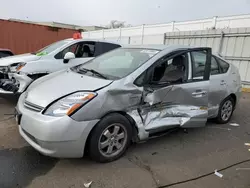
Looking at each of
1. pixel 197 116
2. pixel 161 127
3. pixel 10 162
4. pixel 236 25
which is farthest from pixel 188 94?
pixel 236 25

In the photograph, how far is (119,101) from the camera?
2684mm

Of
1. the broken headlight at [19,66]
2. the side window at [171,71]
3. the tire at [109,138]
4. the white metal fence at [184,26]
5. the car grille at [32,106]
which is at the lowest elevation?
the tire at [109,138]

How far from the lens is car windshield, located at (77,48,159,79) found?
10.1 ft

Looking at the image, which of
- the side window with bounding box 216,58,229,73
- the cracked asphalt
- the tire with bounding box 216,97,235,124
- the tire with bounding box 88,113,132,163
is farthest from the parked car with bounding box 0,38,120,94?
the tire with bounding box 216,97,235,124

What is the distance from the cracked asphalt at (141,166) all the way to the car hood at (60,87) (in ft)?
2.68

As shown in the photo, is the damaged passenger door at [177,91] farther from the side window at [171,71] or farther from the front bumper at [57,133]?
the front bumper at [57,133]

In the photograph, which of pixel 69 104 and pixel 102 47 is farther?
pixel 102 47

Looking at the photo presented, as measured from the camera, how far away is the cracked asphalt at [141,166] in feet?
7.91

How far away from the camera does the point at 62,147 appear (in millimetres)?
2393

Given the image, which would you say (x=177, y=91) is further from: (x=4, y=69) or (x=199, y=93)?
(x=4, y=69)

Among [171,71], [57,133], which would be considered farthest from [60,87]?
[171,71]

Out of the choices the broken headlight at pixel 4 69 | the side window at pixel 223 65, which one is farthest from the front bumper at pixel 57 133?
the side window at pixel 223 65

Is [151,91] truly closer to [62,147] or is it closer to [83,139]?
[83,139]

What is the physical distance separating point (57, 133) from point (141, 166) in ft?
3.87
